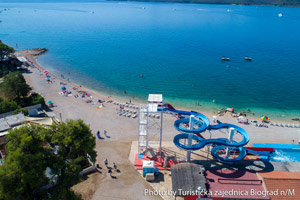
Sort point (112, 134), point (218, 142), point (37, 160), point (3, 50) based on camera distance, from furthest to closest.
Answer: point (3, 50), point (112, 134), point (218, 142), point (37, 160)

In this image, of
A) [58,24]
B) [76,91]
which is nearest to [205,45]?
[76,91]

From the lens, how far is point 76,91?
6056 centimetres

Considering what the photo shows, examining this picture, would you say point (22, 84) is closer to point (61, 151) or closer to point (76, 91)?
point (76, 91)

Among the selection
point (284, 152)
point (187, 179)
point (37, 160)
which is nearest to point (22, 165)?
point (37, 160)

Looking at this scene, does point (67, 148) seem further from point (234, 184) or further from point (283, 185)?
point (283, 185)

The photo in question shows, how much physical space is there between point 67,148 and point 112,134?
1493 cm

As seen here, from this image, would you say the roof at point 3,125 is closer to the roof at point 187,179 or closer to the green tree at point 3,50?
the roof at point 187,179

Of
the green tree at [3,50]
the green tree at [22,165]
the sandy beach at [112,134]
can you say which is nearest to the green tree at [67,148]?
the green tree at [22,165]

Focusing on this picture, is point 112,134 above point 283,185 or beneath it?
beneath

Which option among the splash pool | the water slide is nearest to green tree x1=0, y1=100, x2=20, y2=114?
the water slide

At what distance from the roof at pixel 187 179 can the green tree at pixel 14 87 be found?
38506 mm

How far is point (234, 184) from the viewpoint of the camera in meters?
26.9

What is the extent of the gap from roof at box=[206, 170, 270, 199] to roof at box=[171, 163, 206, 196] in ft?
4.38

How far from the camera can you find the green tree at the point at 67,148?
22634 millimetres
